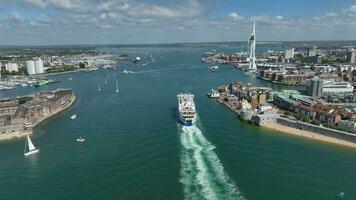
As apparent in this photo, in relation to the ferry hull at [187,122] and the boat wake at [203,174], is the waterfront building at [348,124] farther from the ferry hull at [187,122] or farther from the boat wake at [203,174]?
the ferry hull at [187,122]

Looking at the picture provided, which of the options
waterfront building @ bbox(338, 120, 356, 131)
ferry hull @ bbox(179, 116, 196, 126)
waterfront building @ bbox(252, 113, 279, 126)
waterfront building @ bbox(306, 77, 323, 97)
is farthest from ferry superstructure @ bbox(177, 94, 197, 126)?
waterfront building @ bbox(306, 77, 323, 97)

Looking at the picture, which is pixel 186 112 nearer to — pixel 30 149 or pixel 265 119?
pixel 265 119

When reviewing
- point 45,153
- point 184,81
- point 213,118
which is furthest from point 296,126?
point 184,81

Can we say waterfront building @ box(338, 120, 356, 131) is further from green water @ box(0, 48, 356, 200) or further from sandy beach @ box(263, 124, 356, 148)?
green water @ box(0, 48, 356, 200)

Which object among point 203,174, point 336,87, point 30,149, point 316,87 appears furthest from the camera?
point 336,87

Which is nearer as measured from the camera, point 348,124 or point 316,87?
point 348,124

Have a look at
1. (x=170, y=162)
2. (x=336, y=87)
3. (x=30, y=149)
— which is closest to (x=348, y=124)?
(x=170, y=162)
